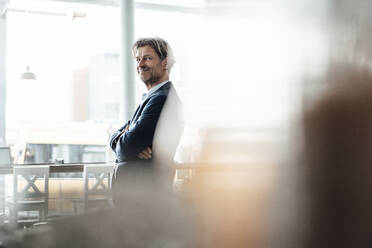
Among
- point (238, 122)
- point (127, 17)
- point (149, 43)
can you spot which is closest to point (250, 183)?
point (238, 122)

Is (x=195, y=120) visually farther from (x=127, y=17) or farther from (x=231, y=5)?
(x=127, y=17)

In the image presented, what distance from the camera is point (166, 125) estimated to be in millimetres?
228

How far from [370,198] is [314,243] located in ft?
0.10

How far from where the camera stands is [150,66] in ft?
1.39

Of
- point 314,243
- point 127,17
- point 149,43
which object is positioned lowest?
point 314,243

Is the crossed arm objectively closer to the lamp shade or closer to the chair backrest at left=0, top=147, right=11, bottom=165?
the chair backrest at left=0, top=147, right=11, bottom=165

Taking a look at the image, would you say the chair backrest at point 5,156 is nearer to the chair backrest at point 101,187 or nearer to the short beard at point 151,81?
the chair backrest at point 101,187

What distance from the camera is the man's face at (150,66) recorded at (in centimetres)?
40

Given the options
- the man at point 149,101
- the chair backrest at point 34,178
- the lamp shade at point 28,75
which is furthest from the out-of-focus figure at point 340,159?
the lamp shade at point 28,75

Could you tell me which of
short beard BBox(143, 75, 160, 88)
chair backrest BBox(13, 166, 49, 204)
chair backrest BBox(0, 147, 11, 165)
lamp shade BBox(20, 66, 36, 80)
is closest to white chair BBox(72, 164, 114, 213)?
short beard BBox(143, 75, 160, 88)

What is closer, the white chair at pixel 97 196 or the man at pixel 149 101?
the white chair at pixel 97 196

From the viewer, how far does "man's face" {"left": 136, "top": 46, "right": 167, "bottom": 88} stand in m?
0.40

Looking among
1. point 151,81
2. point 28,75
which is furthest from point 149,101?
point 28,75

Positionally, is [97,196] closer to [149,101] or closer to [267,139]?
[149,101]
